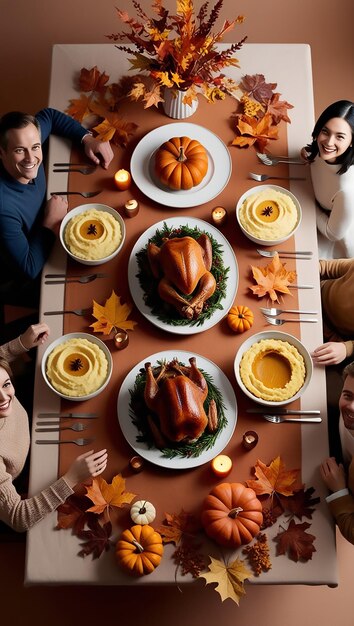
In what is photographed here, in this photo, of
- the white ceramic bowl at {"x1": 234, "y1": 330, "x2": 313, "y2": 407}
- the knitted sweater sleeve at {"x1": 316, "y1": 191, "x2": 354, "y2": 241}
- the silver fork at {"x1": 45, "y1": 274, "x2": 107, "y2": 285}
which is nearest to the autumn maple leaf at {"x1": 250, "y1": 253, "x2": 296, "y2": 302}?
the white ceramic bowl at {"x1": 234, "y1": 330, "x2": 313, "y2": 407}

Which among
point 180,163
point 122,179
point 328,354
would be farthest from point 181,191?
point 328,354

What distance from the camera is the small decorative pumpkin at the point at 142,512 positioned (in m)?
1.94

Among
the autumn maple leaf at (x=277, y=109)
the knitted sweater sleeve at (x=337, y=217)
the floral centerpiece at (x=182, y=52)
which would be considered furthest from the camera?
the autumn maple leaf at (x=277, y=109)

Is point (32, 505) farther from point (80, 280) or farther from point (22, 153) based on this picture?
point (22, 153)

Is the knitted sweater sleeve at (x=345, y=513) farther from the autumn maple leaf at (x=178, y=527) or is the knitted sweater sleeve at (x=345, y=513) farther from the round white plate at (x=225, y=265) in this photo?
the round white plate at (x=225, y=265)

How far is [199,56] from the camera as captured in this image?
2.15 m

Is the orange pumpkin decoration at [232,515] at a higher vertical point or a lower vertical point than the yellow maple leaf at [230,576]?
higher

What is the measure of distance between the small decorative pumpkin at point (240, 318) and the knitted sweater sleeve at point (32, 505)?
742 mm

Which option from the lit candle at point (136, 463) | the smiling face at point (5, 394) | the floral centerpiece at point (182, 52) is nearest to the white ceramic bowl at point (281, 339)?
the lit candle at point (136, 463)

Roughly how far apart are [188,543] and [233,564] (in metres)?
0.15

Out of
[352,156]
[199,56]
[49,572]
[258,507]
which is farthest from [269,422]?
[199,56]

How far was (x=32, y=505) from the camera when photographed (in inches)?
76.8

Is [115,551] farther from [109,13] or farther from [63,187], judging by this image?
[109,13]

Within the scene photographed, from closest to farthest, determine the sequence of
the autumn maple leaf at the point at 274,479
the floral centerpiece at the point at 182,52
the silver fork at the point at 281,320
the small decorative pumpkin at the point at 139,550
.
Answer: the small decorative pumpkin at the point at 139,550, the autumn maple leaf at the point at 274,479, the floral centerpiece at the point at 182,52, the silver fork at the point at 281,320
